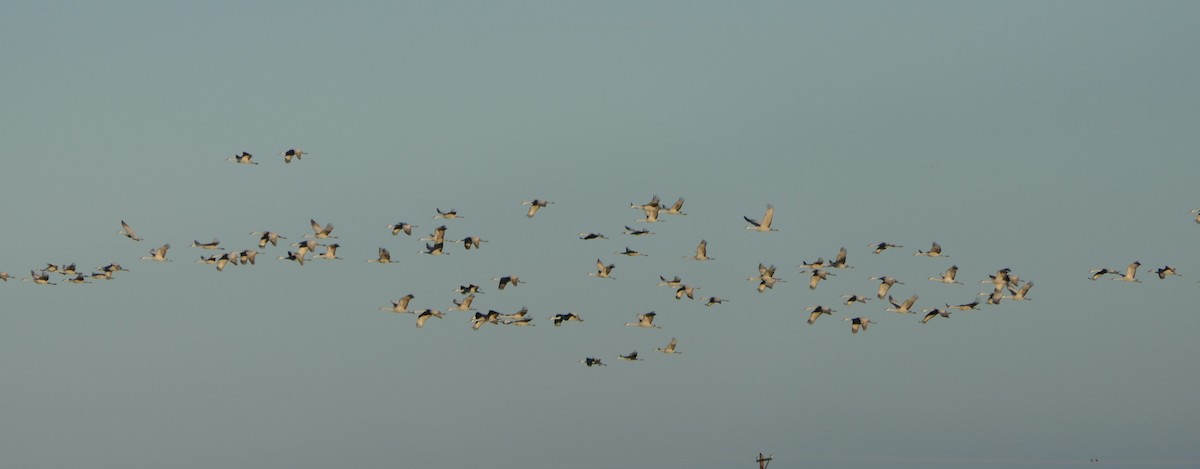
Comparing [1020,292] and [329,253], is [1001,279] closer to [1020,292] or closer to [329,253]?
[1020,292]

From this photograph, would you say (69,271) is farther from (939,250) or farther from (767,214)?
(939,250)

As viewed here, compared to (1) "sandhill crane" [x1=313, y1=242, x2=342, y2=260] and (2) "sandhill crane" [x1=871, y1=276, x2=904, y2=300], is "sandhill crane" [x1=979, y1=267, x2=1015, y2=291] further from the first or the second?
(1) "sandhill crane" [x1=313, y1=242, x2=342, y2=260]

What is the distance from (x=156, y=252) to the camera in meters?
112

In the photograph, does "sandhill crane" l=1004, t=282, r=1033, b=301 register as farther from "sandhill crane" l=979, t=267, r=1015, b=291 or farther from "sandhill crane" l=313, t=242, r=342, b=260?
"sandhill crane" l=313, t=242, r=342, b=260

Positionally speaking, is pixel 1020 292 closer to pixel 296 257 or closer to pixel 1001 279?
pixel 1001 279

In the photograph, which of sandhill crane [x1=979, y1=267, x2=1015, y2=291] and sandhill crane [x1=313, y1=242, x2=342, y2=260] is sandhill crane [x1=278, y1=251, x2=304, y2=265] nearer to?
sandhill crane [x1=313, y1=242, x2=342, y2=260]

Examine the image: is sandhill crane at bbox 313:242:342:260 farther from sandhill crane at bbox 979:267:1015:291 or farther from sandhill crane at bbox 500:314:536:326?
Result: sandhill crane at bbox 979:267:1015:291

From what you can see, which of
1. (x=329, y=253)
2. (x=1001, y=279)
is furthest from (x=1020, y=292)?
(x=329, y=253)

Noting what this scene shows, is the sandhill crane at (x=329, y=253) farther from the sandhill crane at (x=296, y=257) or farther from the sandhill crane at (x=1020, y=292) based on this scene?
the sandhill crane at (x=1020, y=292)

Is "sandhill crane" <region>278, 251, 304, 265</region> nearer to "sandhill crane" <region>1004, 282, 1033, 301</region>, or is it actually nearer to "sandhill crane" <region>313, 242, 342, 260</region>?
"sandhill crane" <region>313, 242, 342, 260</region>

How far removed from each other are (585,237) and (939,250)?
19393mm

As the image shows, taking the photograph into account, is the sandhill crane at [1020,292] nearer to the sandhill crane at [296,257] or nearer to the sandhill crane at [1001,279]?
the sandhill crane at [1001,279]

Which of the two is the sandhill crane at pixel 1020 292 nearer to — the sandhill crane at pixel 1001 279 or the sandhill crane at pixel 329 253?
the sandhill crane at pixel 1001 279

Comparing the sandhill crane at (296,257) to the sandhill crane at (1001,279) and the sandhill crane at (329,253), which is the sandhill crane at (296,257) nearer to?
the sandhill crane at (329,253)
